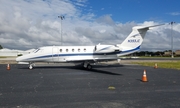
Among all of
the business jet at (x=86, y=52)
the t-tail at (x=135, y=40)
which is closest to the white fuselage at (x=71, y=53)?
the business jet at (x=86, y=52)

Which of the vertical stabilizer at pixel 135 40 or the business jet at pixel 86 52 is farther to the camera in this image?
the vertical stabilizer at pixel 135 40

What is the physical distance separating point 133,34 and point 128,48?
1.93 m

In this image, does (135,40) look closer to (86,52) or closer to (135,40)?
(135,40)

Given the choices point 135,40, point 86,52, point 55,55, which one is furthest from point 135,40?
point 55,55

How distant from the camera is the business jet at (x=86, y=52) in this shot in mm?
21750

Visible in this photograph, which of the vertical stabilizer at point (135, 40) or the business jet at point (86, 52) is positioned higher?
the vertical stabilizer at point (135, 40)

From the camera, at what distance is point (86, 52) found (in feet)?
74.2

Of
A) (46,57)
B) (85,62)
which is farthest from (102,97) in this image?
(46,57)

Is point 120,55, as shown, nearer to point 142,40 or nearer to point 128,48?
point 128,48

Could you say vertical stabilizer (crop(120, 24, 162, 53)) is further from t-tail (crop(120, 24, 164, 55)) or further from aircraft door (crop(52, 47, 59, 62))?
aircraft door (crop(52, 47, 59, 62))

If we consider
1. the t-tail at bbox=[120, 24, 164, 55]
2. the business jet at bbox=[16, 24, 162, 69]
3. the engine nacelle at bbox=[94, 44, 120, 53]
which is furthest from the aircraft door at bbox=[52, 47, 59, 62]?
the t-tail at bbox=[120, 24, 164, 55]

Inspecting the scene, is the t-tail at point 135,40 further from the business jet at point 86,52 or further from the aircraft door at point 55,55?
the aircraft door at point 55,55

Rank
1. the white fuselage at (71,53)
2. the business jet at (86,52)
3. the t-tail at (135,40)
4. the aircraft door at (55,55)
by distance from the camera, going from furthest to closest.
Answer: the t-tail at (135,40), the aircraft door at (55,55), the white fuselage at (71,53), the business jet at (86,52)

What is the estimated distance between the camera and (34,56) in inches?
853
